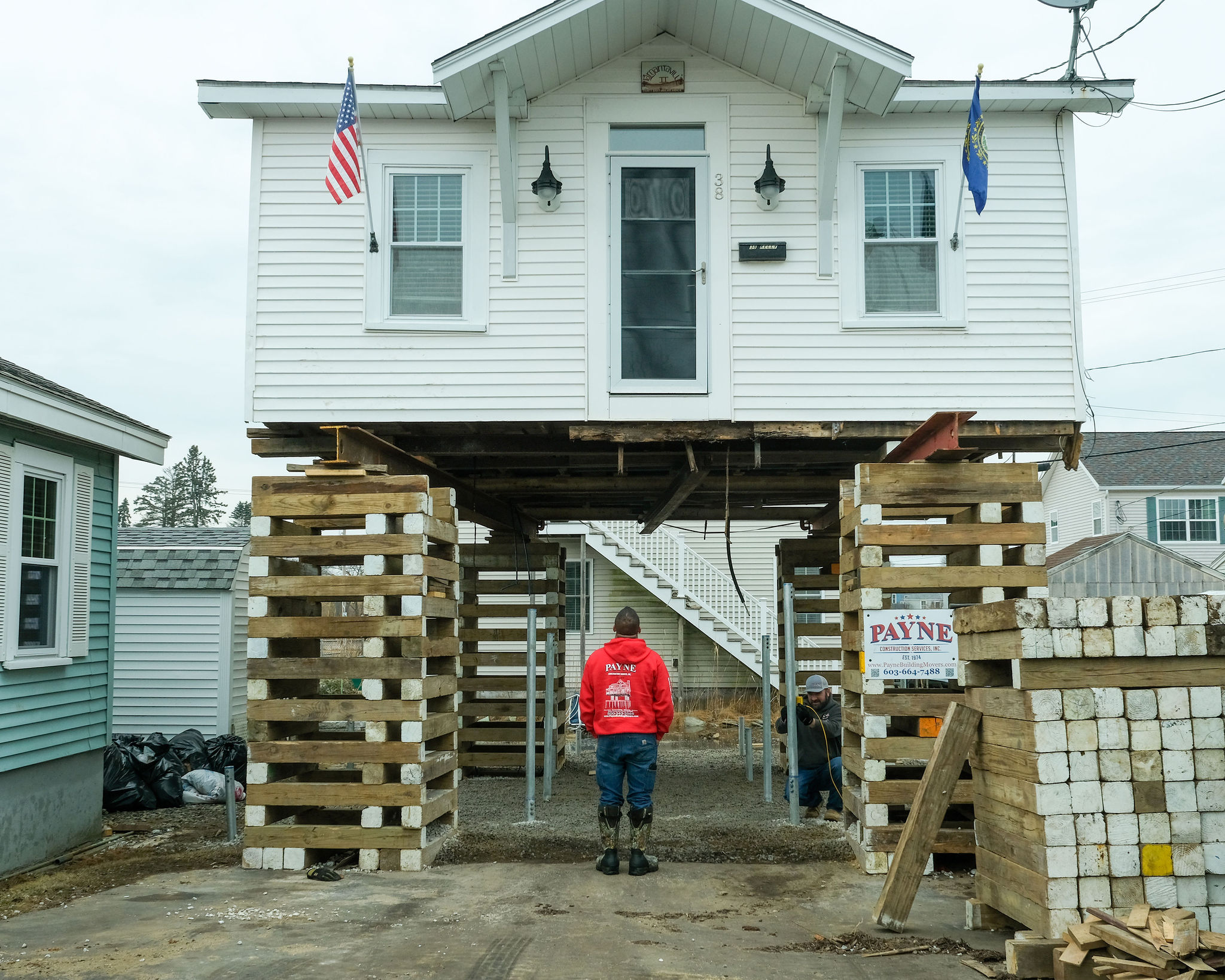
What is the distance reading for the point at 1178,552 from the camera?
34281mm

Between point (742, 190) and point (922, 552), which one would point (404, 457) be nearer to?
point (742, 190)

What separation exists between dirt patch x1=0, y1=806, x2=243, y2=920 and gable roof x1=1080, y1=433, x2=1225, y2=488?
96.5 ft

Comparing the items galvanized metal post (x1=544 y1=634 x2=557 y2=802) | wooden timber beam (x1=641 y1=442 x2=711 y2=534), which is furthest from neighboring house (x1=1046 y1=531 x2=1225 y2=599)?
galvanized metal post (x1=544 y1=634 x2=557 y2=802)

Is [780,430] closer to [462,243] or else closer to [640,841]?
[462,243]

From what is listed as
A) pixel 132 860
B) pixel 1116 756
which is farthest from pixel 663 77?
pixel 132 860

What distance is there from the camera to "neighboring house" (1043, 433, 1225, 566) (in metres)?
34.7

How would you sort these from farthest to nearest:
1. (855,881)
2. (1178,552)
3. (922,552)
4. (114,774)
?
(1178,552)
(114,774)
(922,552)
(855,881)

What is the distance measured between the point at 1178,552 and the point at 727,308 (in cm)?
2860

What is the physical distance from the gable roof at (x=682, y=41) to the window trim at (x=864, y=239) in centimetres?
52

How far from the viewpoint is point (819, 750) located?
11.9 meters

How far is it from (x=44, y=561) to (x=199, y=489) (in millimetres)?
74339

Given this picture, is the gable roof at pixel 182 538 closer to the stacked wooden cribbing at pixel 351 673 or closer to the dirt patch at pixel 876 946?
the stacked wooden cribbing at pixel 351 673

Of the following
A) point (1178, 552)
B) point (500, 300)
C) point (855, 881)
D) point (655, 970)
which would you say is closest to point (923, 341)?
point (500, 300)

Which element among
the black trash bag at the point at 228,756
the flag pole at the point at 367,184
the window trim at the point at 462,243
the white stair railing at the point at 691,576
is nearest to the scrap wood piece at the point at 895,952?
the window trim at the point at 462,243
